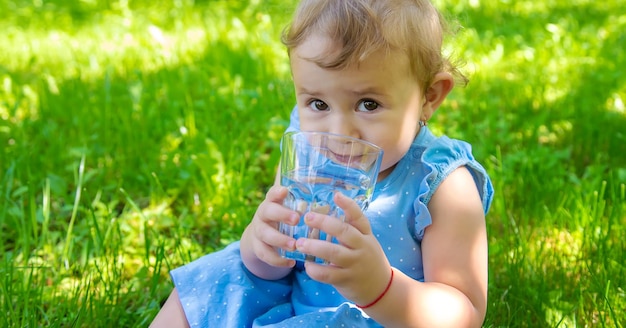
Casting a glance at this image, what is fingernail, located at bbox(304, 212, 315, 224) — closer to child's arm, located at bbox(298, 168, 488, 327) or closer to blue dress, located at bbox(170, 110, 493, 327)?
child's arm, located at bbox(298, 168, 488, 327)

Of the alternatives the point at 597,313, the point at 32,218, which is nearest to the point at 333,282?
the point at 597,313

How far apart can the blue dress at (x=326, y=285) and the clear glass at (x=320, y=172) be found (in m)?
0.35

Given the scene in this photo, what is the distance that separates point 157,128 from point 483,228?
2027 mm

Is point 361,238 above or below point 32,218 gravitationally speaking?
above

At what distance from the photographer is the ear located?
1.95 meters

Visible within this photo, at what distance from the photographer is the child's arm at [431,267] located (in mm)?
1529

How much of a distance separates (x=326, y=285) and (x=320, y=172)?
1.79ft

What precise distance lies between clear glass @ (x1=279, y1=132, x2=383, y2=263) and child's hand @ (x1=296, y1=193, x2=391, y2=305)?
1.0 inches

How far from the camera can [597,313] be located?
7.31 feet

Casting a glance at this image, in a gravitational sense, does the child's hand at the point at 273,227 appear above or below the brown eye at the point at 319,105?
below

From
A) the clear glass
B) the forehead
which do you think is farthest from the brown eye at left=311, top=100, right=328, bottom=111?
the clear glass

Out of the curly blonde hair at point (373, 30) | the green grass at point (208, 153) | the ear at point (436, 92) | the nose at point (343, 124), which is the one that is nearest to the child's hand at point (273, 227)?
the nose at point (343, 124)

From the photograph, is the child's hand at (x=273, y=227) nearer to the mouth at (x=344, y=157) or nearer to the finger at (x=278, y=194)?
the finger at (x=278, y=194)

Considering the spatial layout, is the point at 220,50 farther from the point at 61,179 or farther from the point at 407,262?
the point at 407,262
